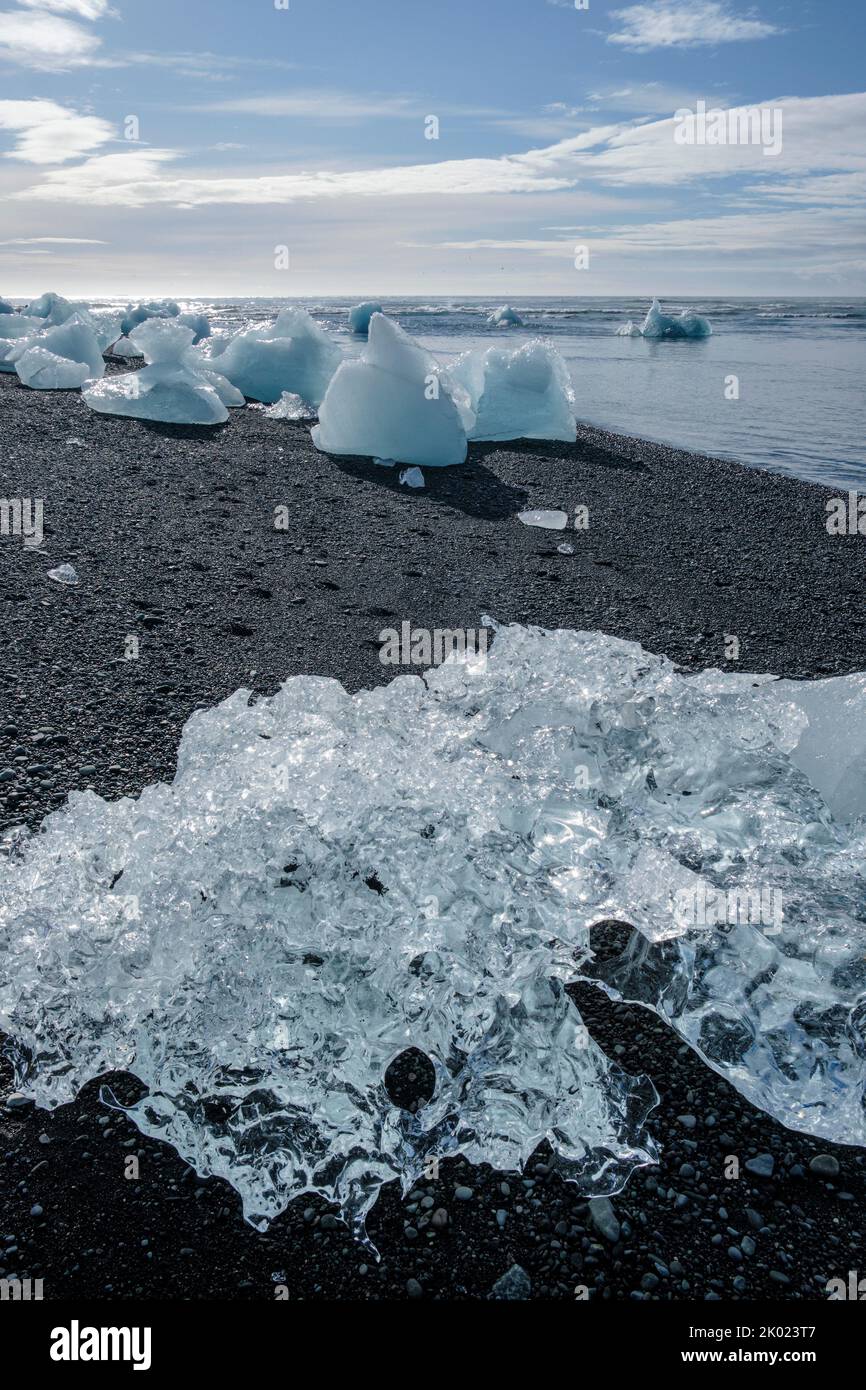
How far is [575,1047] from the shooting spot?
2.39 meters

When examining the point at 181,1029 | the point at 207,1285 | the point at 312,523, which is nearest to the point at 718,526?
the point at 312,523

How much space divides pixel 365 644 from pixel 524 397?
5759 mm

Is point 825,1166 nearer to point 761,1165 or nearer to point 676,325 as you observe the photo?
point 761,1165

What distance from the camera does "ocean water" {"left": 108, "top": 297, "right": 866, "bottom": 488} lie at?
410 inches

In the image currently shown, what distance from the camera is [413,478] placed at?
7832 mm

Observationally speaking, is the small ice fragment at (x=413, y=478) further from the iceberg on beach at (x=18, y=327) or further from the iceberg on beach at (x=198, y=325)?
the iceberg on beach at (x=198, y=325)

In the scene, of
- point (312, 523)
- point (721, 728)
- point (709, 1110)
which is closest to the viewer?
point (709, 1110)

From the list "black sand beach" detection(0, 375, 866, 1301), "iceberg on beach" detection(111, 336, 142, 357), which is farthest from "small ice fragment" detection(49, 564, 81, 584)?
"iceberg on beach" detection(111, 336, 142, 357)

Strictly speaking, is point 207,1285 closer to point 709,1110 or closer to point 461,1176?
point 461,1176

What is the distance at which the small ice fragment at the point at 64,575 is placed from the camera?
17.4ft

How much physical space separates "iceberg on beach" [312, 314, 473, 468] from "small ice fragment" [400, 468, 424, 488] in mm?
537

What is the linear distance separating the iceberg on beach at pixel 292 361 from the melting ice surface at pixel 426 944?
9000mm

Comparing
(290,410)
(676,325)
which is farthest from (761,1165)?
(676,325)
